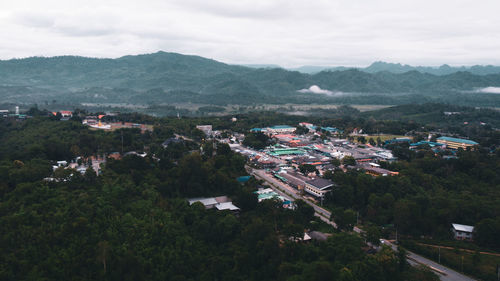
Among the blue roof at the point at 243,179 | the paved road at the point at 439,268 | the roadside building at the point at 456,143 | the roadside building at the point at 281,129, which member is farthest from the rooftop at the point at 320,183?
the roadside building at the point at 281,129

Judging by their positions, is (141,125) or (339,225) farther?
(141,125)

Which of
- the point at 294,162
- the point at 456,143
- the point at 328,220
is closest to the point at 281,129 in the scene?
the point at 294,162

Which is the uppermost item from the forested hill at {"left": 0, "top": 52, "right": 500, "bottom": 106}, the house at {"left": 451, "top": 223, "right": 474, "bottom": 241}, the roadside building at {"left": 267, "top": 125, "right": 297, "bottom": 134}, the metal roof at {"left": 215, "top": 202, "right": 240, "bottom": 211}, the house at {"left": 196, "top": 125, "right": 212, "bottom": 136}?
the forested hill at {"left": 0, "top": 52, "right": 500, "bottom": 106}

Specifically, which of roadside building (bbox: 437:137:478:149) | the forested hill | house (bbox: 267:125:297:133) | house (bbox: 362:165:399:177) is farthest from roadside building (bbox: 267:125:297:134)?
the forested hill

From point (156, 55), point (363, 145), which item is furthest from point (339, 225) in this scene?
point (156, 55)

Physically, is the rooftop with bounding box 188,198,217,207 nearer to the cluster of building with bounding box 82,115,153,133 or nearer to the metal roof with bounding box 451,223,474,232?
the metal roof with bounding box 451,223,474,232

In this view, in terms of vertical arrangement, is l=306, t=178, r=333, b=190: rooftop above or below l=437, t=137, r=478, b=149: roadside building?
below

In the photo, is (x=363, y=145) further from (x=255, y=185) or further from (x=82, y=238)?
(x=82, y=238)
